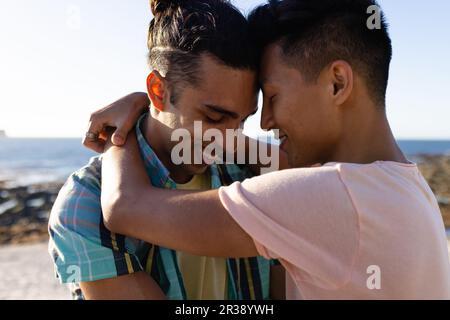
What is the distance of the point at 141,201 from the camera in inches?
73.5

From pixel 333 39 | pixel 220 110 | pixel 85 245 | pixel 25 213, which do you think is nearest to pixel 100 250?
pixel 85 245

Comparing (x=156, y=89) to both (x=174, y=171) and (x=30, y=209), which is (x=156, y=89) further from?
(x=30, y=209)

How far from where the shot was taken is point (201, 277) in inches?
94.7

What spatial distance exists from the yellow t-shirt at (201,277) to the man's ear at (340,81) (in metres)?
1.02

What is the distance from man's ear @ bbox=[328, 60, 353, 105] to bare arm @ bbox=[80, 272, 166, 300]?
1114 mm

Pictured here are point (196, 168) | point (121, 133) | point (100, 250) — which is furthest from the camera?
point (196, 168)

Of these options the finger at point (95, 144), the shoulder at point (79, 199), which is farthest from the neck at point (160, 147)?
the shoulder at point (79, 199)

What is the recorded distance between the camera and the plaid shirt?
1980 mm

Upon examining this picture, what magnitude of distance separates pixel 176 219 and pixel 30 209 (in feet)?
48.5

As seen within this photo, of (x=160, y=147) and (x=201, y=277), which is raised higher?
(x=160, y=147)

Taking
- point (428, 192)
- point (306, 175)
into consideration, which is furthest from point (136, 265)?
point (428, 192)

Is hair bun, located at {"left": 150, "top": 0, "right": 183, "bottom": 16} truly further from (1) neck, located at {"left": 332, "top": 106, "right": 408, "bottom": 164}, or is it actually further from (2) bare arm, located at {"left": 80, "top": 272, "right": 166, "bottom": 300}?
(2) bare arm, located at {"left": 80, "top": 272, "right": 166, "bottom": 300}

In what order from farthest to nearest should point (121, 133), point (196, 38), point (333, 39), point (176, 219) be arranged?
point (196, 38) → point (121, 133) → point (333, 39) → point (176, 219)

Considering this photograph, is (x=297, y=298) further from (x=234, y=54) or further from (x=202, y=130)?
(x=234, y=54)
